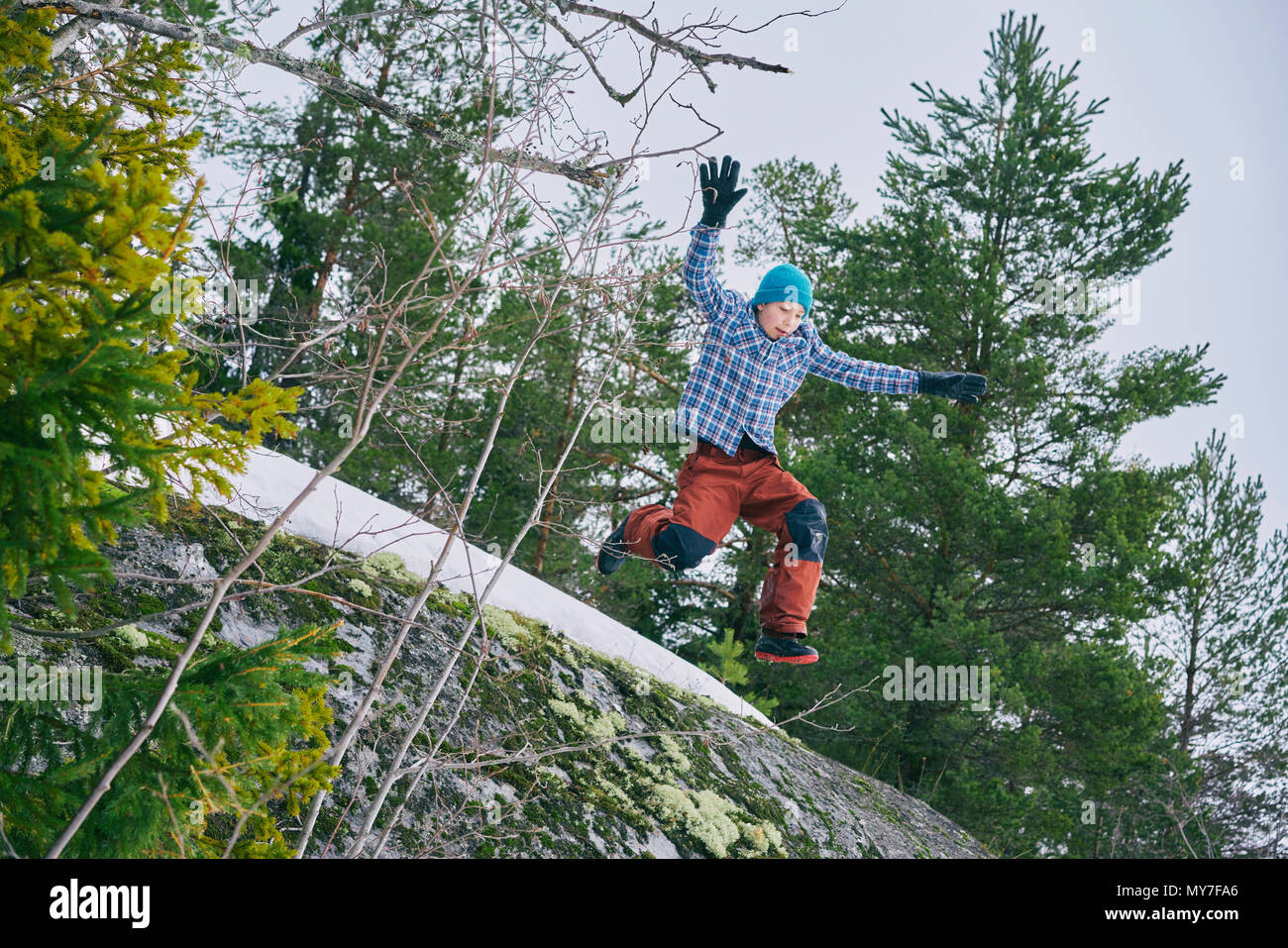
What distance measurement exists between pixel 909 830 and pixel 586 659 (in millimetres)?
1939

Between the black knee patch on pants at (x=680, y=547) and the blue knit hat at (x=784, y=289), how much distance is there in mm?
752

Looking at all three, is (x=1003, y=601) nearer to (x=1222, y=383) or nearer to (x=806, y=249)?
(x=1222, y=383)

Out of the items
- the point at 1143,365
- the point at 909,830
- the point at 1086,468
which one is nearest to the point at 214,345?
the point at 909,830

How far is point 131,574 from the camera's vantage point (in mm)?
2068

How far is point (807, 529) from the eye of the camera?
304 cm

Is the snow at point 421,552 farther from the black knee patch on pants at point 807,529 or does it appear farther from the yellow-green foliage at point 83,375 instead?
the yellow-green foliage at point 83,375

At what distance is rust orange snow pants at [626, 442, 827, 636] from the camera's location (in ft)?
9.77

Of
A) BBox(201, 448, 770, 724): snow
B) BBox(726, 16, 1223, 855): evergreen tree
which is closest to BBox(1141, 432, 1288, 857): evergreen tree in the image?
BBox(726, 16, 1223, 855): evergreen tree

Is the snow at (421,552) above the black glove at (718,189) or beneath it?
beneath

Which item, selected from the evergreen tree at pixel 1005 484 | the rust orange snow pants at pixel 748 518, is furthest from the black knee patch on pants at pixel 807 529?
the evergreen tree at pixel 1005 484

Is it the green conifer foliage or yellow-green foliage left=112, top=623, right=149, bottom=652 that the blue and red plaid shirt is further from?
yellow-green foliage left=112, top=623, right=149, bottom=652

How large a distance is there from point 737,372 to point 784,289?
292mm

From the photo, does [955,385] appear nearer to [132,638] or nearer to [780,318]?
[780,318]

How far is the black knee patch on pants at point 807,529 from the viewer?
302cm
